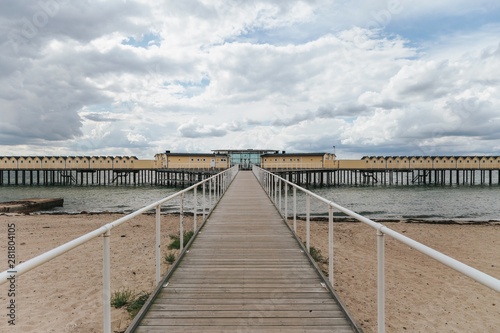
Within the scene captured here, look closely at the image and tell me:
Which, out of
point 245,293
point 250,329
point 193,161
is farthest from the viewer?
point 193,161

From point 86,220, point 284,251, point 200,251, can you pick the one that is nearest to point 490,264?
point 284,251

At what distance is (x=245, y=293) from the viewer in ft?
13.6

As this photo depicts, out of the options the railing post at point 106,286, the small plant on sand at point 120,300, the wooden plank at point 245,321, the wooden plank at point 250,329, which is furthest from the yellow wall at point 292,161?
the railing post at point 106,286

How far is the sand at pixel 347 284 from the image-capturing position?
→ 18.3ft

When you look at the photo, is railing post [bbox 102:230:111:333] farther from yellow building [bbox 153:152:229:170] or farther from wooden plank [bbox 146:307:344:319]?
yellow building [bbox 153:152:229:170]

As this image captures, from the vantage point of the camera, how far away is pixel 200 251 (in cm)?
594

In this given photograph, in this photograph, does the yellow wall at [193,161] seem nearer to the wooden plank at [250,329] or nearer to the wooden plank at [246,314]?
the wooden plank at [246,314]

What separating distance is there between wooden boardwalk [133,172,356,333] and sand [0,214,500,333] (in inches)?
46.2

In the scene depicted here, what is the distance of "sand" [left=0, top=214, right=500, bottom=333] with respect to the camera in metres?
5.57

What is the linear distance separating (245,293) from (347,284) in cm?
395

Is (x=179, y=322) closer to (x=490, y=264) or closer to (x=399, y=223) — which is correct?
(x=490, y=264)

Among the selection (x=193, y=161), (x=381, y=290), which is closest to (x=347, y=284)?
(x=381, y=290)

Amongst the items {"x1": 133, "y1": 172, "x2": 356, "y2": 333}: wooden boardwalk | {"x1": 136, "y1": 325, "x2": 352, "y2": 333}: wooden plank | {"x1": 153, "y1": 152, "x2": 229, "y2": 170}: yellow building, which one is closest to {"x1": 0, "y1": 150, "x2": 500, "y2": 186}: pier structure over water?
{"x1": 153, "y1": 152, "x2": 229, "y2": 170}: yellow building

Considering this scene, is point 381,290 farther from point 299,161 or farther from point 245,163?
point 245,163
